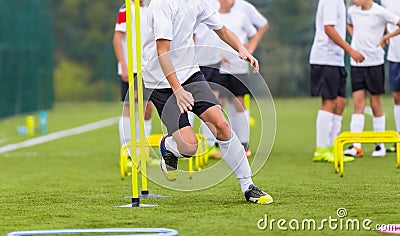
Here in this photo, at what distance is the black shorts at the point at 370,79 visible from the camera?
1082 cm

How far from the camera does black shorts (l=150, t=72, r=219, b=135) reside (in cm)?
679

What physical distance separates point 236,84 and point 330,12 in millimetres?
1551

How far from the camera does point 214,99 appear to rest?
6.83m

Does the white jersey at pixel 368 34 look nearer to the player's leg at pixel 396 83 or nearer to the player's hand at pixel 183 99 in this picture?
the player's leg at pixel 396 83

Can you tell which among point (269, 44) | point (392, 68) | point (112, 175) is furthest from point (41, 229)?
point (269, 44)

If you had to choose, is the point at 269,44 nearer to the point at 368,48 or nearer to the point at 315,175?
the point at 368,48

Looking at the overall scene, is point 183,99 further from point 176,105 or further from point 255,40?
point 255,40

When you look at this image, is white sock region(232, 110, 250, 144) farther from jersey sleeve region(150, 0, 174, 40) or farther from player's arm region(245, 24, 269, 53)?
jersey sleeve region(150, 0, 174, 40)

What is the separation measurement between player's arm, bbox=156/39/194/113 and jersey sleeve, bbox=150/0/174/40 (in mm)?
44

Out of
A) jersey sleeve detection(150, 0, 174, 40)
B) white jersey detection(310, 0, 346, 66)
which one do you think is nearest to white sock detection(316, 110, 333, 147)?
white jersey detection(310, 0, 346, 66)

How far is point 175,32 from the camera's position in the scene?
22.4ft

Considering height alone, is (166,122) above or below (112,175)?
above

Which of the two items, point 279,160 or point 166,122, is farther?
point 279,160

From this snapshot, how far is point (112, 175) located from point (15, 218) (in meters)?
3.07
